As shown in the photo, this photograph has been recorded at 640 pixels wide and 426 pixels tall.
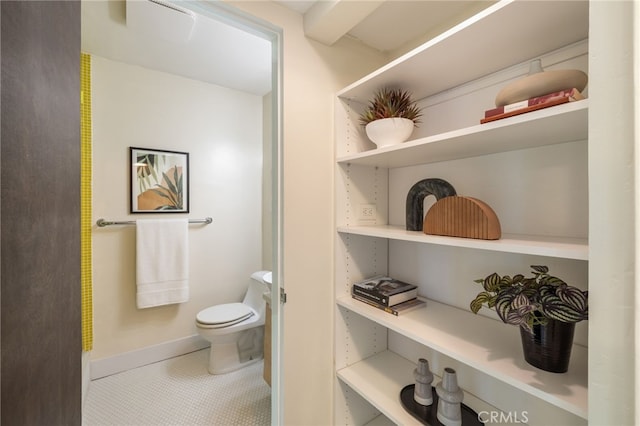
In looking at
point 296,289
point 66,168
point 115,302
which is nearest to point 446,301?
point 296,289

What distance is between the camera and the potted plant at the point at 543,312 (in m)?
0.62

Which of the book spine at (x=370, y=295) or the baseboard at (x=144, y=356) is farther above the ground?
the book spine at (x=370, y=295)

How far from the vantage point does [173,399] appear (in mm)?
1717

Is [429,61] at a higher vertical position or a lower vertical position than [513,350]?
higher

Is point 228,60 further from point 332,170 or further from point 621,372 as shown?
point 621,372

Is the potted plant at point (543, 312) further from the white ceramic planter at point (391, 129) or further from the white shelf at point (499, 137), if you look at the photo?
the white ceramic planter at point (391, 129)

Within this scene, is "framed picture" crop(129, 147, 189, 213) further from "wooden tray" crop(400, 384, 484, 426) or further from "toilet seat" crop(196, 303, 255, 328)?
"wooden tray" crop(400, 384, 484, 426)

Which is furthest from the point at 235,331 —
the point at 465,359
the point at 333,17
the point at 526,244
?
the point at 333,17

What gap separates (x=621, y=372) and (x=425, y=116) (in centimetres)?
108

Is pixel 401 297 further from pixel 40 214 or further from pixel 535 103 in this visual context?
pixel 40 214

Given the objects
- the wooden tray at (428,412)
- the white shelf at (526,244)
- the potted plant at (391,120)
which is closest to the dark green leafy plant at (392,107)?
the potted plant at (391,120)

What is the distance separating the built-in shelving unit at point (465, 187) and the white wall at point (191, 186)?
5.17ft

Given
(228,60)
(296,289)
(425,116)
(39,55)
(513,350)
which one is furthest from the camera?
(228,60)

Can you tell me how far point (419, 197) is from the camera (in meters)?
1.09
